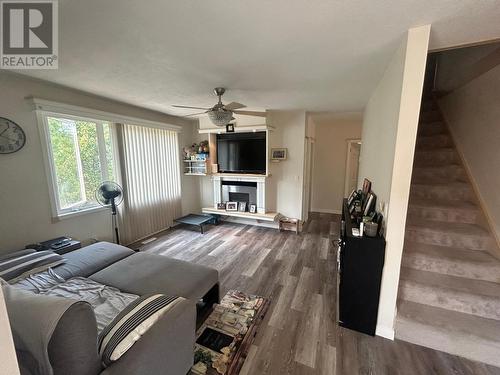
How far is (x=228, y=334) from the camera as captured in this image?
182cm

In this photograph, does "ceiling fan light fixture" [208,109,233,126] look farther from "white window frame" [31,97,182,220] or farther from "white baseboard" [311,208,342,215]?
"white baseboard" [311,208,342,215]

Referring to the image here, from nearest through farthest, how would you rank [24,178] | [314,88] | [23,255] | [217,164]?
[23,255] → [24,178] → [314,88] → [217,164]

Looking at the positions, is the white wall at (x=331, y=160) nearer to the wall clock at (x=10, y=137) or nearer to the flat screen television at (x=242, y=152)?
the flat screen television at (x=242, y=152)

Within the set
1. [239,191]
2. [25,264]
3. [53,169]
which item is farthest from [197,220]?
[25,264]

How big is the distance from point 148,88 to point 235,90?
3.65 feet

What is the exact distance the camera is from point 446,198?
2.58 m

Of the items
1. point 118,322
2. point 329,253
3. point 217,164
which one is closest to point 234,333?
point 118,322

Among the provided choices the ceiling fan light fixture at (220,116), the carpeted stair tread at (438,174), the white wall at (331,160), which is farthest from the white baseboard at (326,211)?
the ceiling fan light fixture at (220,116)

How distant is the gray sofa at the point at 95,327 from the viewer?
844mm

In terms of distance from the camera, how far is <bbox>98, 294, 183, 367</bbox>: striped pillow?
101cm

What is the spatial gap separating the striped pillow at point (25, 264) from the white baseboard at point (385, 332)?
117 inches

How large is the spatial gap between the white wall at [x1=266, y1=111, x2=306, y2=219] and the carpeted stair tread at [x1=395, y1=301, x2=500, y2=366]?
2.57 metres

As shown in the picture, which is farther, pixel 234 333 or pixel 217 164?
pixel 217 164

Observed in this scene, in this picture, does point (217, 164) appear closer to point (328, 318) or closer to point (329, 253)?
point (329, 253)
